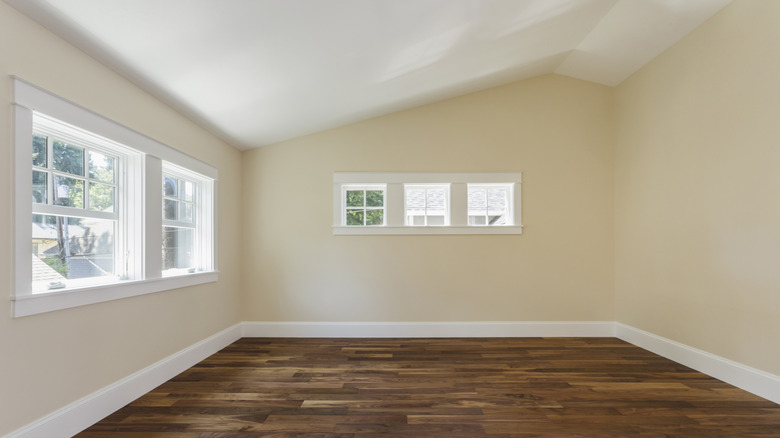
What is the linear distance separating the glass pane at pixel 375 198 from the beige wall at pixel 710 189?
9.89 feet

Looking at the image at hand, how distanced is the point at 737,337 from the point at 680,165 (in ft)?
5.40

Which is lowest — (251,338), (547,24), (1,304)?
(251,338)

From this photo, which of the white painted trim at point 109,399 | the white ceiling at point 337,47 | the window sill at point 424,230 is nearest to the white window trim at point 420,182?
the window sill at point 424,230

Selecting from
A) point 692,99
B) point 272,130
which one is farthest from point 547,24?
point 272,130

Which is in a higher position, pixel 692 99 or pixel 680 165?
pixel 692 99

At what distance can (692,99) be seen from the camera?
3.51m

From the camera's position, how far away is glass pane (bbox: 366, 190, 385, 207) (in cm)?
482

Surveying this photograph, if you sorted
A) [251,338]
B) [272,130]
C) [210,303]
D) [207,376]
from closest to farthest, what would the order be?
[207,376]
[210,303]
[272,130]
[251,338]

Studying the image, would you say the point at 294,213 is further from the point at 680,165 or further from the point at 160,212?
the point at 680,165

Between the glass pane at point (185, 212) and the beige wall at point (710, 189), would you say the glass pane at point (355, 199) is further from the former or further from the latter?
the beige wall at point (710, 189)

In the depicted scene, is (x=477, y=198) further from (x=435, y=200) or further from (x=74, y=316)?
(x=74, y=316)

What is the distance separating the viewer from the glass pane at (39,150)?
84.6 inches

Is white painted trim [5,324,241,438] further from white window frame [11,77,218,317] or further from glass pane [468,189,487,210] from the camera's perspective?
glass pane [468,189,487,210]

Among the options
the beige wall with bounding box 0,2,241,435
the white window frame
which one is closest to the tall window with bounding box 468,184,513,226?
the white window frame
